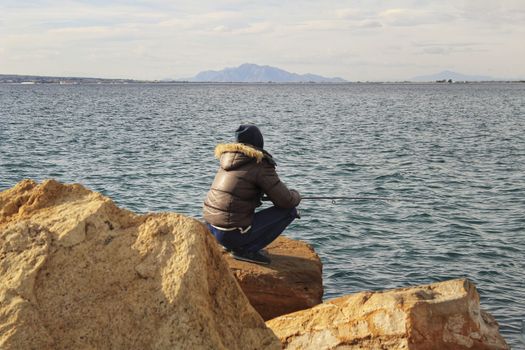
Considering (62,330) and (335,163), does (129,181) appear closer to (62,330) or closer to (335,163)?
(335,163)

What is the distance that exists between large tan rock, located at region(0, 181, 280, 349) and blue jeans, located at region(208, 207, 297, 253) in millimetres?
3371

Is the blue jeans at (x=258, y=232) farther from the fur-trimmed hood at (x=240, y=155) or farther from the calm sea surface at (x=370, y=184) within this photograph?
the calm sea surface at (x=370, y=184)

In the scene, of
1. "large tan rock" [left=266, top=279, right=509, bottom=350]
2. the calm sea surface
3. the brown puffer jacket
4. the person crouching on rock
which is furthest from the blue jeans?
the calm sea surface

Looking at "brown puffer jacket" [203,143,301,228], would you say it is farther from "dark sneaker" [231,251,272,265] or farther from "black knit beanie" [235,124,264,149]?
"dark sneaker" [231,251,272,265]

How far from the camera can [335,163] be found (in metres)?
28.7

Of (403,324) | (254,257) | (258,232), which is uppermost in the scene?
(258,232)

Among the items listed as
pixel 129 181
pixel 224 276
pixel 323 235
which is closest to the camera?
pixel 224 276

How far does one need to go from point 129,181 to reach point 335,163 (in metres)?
9.14

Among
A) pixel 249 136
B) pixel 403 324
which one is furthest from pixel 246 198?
pixel 403 324

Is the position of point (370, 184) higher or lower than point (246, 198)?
lower

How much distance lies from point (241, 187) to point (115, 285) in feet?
12.1

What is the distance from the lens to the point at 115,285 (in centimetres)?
460

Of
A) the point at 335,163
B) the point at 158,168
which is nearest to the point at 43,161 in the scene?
the point at 158,168

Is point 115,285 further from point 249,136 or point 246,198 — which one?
point 249,136
